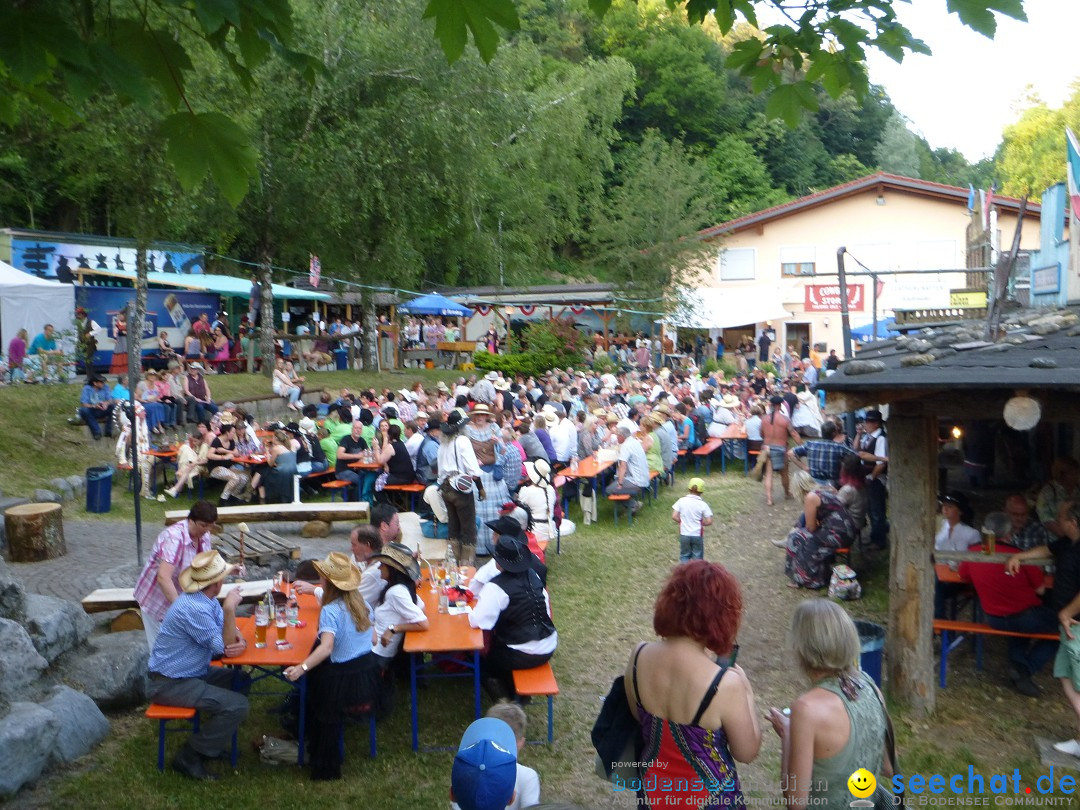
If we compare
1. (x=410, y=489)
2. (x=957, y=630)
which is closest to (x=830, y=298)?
(x=410, y=489)

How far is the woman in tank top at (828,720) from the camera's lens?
3133 millimetres

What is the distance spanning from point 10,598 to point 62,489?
292 inches

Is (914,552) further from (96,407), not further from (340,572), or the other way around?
(96,407)

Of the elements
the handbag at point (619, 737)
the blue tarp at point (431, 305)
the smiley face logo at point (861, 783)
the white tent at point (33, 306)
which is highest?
the blue tarp at point (431, 305)

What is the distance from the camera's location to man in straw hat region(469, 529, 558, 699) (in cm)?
600

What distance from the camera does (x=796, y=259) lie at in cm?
3406

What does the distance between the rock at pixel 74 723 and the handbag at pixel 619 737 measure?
12.1 ft

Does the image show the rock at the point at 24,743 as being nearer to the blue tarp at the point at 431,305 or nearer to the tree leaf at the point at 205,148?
the tree leaf at the point at 205,148

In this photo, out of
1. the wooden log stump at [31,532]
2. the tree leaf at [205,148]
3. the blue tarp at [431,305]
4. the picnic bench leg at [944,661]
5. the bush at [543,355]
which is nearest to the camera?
the tree leaf at [205,148]

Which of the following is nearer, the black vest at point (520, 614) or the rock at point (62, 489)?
the black vest at point (520, 614)

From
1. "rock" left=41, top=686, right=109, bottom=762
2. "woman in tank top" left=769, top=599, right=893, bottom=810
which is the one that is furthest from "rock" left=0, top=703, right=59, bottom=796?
"woman in tank top" left=769, top=599, right=893, bottom=810

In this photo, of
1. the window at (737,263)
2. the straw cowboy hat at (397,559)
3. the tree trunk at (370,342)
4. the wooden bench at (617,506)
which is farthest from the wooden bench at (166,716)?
the window at (737,263)

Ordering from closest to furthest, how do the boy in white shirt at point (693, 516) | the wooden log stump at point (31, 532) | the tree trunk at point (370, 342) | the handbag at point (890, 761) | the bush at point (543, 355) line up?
the handbag at point (890, 761), the boy in white shirt at point (693, 516), the wooden log stump at point (31, 532), the bush at point (543, 355), the tree trunk at point (370, 342)

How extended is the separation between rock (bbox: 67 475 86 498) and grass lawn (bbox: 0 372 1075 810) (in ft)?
24.3
